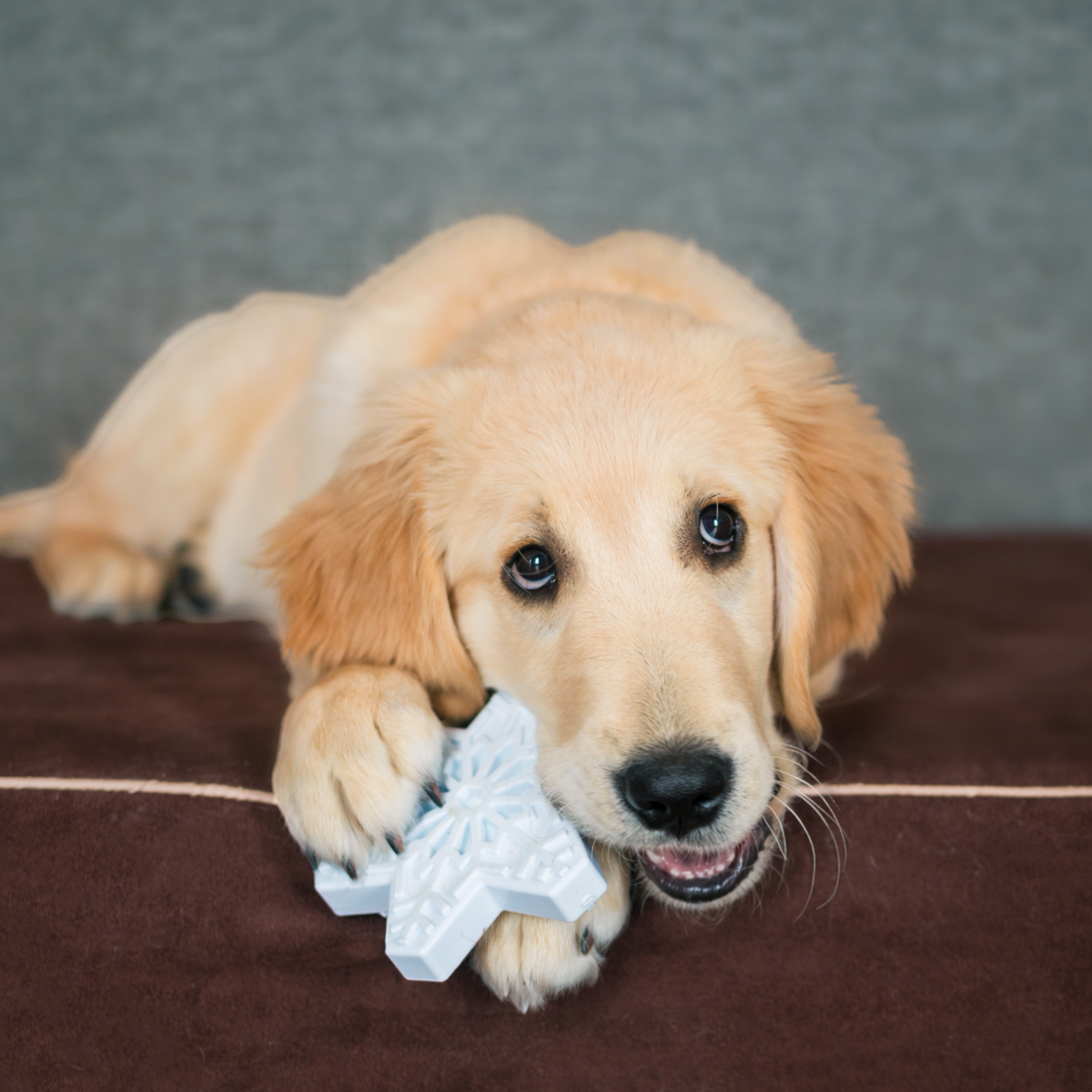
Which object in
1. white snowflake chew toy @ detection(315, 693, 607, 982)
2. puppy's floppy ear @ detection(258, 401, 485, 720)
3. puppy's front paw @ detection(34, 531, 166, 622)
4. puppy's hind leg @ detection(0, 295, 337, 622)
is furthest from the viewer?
puppy's hind leg @ detection(0, 295, 337, 622)

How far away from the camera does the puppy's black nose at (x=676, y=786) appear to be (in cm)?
128

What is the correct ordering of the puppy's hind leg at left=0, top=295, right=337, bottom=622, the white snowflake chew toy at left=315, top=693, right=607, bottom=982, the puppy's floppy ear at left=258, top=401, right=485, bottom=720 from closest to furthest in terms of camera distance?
the white snowflake chew toy at left=315, top=693, right=607, bottom=982
the puppy's floppy ear at left=258, top=401, right=485, bottom=720
the puppy's hind leg at left=0, top=295, right=337, bottom=622

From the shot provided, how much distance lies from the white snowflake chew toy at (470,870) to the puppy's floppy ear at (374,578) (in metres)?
0.23

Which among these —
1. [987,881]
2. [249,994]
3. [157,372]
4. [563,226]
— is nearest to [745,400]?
[987,881]

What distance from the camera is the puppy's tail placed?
3037 millimetres

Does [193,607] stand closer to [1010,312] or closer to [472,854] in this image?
[472,854]

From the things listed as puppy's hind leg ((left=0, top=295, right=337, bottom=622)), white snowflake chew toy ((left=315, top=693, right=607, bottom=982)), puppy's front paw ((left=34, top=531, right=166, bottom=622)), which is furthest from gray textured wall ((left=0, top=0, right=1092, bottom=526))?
white snowflake chew toy ((left=315, top=693, right=607, bottom=982))

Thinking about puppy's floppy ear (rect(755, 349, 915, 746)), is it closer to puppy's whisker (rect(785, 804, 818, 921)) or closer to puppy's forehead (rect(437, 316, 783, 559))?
puppy's forehead (rect(437, 316, 783, 559))

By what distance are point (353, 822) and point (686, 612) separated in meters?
0.56

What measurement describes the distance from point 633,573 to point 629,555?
0.10ft

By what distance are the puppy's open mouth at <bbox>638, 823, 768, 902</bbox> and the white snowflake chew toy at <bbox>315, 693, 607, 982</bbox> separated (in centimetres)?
18

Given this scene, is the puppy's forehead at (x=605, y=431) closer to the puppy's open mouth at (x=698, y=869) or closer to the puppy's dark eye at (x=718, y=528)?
the puppy's dark eye at (x=718, y=528)

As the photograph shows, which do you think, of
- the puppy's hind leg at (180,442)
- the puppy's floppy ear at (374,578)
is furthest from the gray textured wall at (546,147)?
the puppy's floppy ear at (374,578)

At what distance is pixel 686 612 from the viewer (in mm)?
1495
